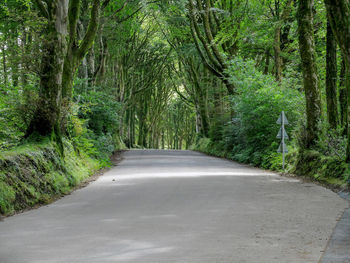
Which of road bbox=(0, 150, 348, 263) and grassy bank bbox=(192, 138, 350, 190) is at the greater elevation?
grassy bank bbox=(192, 138, 350, 190)

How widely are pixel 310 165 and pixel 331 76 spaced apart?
3.74 meters

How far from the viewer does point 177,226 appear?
7527 mm

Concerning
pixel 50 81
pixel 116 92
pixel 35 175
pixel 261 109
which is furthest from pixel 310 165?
pixel 116 92

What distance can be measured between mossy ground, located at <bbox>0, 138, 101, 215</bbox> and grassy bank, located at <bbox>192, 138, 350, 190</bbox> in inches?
312

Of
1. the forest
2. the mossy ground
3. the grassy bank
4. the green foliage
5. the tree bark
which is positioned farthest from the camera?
the green foliage

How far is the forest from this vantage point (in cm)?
1323

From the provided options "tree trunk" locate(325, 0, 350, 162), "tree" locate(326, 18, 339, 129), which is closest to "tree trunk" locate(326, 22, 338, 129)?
"tree" locate(326, 18, 339, 129)

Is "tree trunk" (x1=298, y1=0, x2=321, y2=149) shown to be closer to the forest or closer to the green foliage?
the forest

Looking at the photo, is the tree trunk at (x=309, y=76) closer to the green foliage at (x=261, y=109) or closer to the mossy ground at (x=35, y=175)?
the green foliage at (x=261, y=109)

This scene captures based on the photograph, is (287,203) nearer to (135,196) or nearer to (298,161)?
(135,196)

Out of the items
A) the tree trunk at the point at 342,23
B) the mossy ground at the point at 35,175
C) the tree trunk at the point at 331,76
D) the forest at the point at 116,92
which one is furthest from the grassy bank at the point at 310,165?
the mossy ground at the point at 35,175

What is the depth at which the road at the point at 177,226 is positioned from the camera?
5734 millimetres

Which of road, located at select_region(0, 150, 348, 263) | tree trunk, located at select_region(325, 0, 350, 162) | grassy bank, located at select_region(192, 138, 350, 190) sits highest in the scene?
tree trunk, located at select_region(325, 0, 350, 162)

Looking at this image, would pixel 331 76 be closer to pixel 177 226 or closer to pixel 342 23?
pixel 342 23
